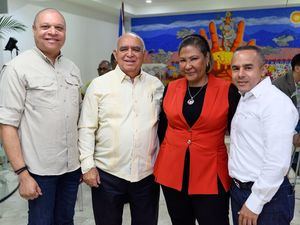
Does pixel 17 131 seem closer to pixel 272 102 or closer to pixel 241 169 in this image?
pixel 241 169

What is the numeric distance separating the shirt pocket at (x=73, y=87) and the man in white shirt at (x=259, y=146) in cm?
84

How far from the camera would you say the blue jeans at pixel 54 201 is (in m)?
1.68

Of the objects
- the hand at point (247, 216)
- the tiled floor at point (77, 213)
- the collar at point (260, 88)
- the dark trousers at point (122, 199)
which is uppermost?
the collar at point (260, 88)

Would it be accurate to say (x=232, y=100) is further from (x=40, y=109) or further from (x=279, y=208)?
(x=40, y=109)

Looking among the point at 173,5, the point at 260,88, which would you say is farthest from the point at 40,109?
the point at 173,5

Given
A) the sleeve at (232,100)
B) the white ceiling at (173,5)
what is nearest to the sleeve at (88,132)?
the sleeve at (232,100)

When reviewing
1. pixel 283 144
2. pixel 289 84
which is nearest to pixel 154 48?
pixel 289 84

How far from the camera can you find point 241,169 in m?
1.47

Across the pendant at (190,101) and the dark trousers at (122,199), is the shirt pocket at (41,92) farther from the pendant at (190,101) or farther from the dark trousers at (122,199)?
the pendant at (190,101)

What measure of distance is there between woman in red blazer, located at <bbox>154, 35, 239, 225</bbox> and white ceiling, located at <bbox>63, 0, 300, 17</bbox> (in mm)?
5783

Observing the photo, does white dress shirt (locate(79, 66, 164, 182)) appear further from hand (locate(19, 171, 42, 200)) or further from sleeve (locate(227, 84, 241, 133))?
sleeve (locate(227, 84, 241, 133))

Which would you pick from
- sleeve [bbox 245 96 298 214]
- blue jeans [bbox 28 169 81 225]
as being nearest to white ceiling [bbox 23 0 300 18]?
blue jeans [bbox 28 169 81 225]

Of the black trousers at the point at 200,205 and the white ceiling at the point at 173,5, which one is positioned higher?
the white ceiling at the point at 173,5

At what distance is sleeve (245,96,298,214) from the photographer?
1.33 m
